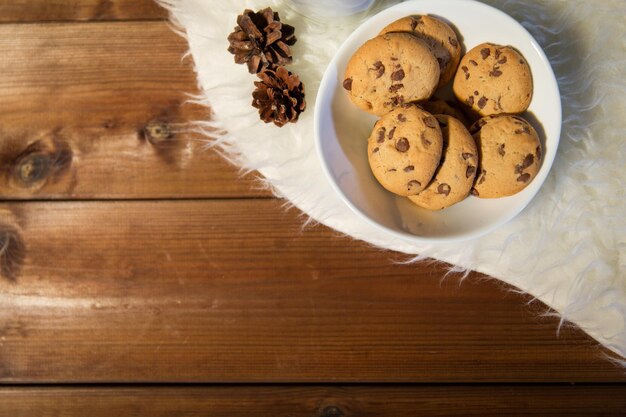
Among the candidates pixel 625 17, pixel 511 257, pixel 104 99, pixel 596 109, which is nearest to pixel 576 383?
pixel 511 257

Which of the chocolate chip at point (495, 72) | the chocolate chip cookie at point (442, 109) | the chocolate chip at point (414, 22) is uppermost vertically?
the chocolate chip at point (414, 22)

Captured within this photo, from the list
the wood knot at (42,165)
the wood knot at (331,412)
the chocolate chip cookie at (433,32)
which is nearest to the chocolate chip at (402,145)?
the chocolate chip cookie at (433,32)

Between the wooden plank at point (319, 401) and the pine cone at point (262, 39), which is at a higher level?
the pine cone at point (262, 39)

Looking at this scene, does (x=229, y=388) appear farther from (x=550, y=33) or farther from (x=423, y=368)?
(x=550, y=33)

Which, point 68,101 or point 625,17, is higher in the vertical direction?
point 625,17

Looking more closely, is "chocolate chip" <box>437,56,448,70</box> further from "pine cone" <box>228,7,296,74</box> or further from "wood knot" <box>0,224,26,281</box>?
"wood knot" <box>0,224,26,281</box>

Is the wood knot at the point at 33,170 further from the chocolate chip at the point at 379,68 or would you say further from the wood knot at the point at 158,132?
the chocolate chip at the point at 379,68

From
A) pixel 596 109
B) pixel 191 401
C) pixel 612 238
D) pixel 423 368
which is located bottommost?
pixel 191 401

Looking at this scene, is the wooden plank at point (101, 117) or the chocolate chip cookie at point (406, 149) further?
the wooden plank at point (101, 117)
